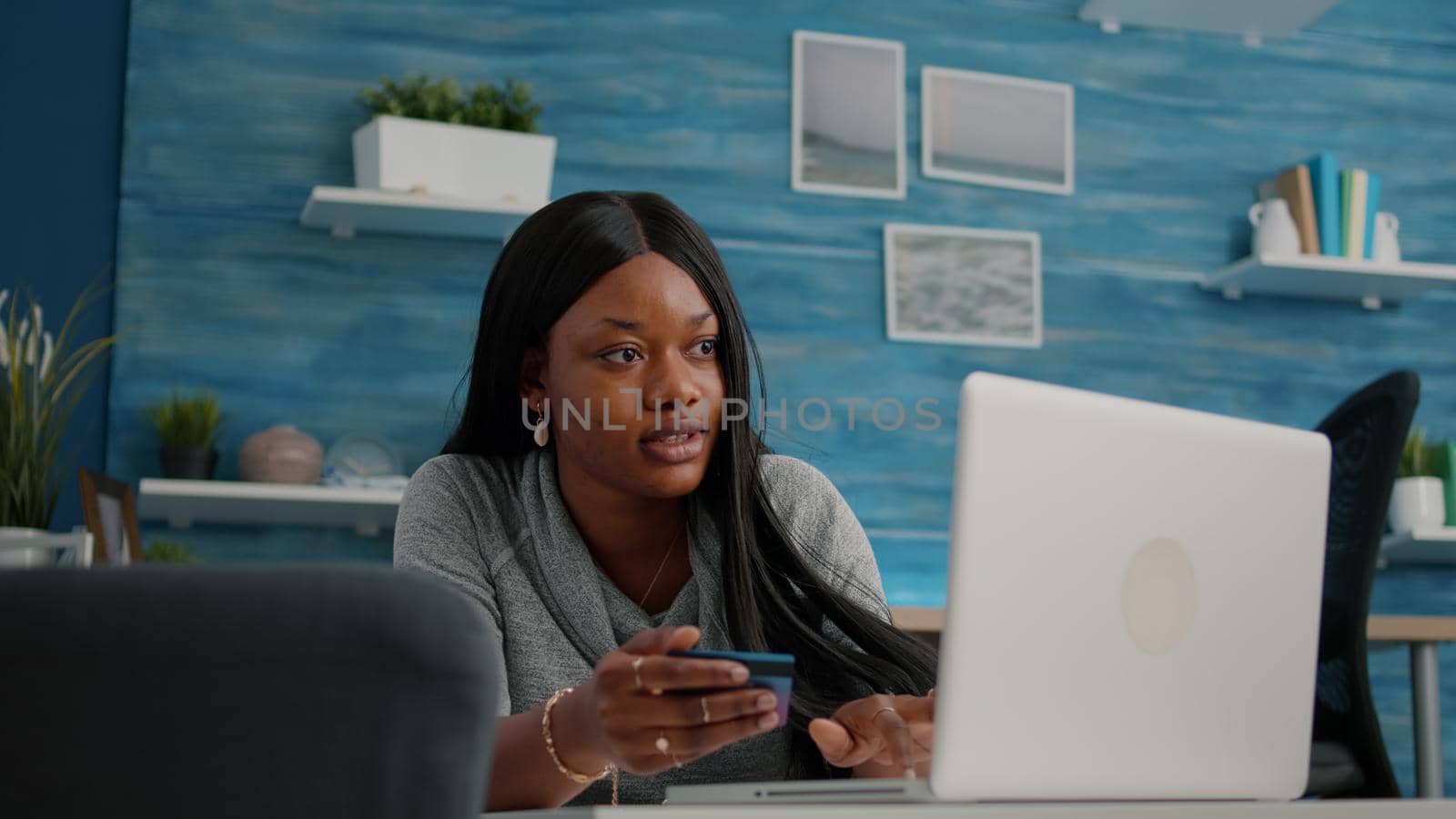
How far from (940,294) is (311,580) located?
3087 mm

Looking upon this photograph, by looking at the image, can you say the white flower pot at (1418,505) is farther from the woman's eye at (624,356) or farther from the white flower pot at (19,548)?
the white flower pot at (19,548)

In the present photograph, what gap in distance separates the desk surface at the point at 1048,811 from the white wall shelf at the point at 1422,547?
2.71 meters

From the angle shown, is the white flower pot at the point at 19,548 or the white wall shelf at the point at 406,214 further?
the white wall shelf at the point at 406,214

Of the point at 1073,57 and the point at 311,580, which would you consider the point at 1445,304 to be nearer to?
the point at 1073,57

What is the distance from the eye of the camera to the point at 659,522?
1678 mm

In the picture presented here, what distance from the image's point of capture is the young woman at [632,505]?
153 cm

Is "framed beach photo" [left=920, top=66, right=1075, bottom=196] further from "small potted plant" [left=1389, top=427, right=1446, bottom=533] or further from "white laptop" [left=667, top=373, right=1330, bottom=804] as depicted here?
"white laptop" [left=667, top=373, right=1330, bottom=804]

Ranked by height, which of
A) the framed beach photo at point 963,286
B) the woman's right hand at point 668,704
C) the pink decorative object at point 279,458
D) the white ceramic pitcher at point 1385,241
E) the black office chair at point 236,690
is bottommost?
the woman's right hand at point 668,704

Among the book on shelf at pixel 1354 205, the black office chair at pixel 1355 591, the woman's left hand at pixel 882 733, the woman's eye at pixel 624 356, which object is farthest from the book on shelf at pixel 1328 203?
the woman's left hand at pixel 882 733

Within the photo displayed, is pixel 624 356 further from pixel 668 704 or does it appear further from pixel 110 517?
pixel 110 517

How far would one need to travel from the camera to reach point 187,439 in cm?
297

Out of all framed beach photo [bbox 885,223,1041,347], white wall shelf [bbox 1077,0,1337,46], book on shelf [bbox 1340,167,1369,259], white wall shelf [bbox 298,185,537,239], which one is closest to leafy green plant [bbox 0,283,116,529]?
white wall shelf [bbox 298,185,537,239]

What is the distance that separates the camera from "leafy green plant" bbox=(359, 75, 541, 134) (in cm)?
310

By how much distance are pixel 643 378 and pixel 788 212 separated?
2.01 m
